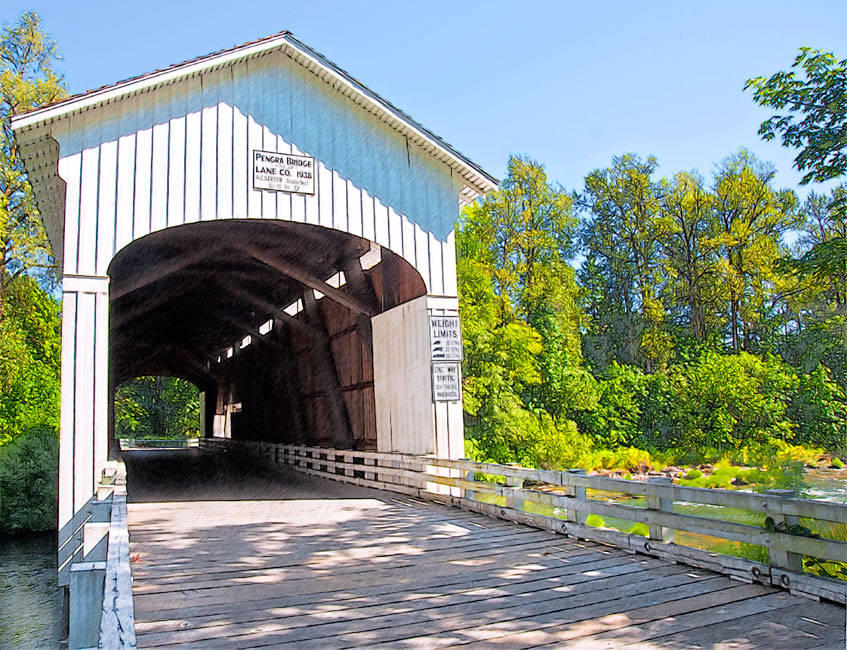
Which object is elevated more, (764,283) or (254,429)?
(764,283)

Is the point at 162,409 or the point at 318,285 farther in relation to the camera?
the point at 162,409

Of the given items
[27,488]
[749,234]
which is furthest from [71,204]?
[749,234]

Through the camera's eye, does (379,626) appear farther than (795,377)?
No

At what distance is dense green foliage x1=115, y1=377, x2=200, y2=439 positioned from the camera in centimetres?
4656

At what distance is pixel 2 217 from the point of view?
1609cm

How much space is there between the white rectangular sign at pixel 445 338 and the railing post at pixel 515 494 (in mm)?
2002

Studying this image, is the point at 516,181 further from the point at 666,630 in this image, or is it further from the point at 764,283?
the point at 666,630

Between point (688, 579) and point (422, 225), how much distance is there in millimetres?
5509

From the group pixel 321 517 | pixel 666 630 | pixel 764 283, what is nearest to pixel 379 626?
pixel 666 630

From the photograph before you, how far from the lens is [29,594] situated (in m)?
10.5

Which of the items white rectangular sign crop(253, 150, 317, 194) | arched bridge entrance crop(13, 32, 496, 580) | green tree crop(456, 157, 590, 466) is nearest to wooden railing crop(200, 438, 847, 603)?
arched bridge entrance crop(13, 32, 496, 580)

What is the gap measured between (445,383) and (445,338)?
0.55m

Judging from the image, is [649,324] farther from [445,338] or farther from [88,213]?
[88,213]

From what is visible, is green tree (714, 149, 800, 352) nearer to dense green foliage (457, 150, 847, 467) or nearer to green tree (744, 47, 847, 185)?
dense green foliage (457, 150, 847, 467)
